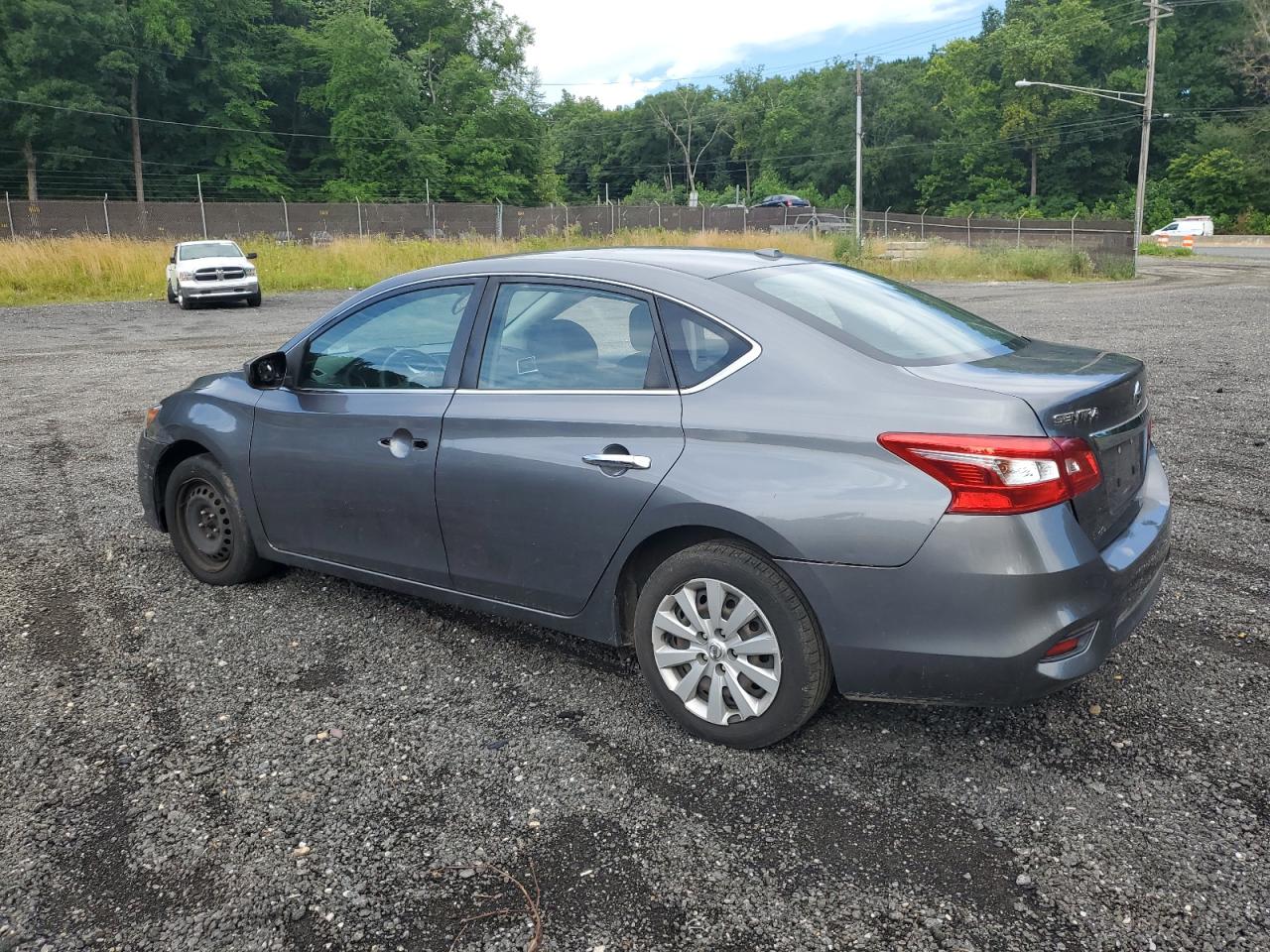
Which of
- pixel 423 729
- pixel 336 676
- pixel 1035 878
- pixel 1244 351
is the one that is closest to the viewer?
pixel 1035 878

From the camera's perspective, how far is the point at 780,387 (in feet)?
10.4

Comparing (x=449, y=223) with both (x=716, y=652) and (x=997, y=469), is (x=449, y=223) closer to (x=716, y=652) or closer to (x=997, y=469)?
(x=716, y=652)

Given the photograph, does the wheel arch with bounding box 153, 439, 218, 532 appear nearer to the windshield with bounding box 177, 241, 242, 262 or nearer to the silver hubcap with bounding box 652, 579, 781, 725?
the silver hubcap with bounding box 652, 579, 781, 725

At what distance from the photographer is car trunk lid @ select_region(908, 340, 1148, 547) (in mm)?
2951

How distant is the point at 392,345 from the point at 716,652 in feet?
6.45

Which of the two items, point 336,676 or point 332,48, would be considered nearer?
point 336,676

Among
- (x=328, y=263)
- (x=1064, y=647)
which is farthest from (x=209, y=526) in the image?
(x=328, y=263)

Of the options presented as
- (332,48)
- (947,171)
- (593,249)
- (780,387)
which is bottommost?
(780,387)

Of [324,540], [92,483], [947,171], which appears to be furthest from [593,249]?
[947,171]

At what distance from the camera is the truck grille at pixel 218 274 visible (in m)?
24.3

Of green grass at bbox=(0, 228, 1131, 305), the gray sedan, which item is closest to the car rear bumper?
the gray sedan

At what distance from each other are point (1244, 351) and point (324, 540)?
12.0 metres

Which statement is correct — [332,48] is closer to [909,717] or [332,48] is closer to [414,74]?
[414,74]

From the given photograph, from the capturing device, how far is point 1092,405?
305 centimetres
